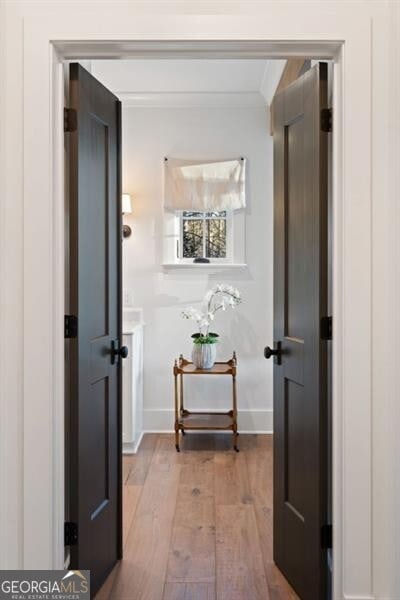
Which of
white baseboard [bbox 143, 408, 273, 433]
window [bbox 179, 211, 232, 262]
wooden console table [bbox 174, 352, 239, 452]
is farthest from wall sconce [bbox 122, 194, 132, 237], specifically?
white baseboard [bbox 143, 408, 273, 433]

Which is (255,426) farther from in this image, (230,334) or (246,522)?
(246,522)

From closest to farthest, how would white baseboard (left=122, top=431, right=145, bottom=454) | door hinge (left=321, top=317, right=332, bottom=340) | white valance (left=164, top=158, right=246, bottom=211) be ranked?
1. door hinge (left=321, top=317, right=332, bottom=340)
2. white baseboard (left=122, top=431, right=145, bottom=454)
3. white valance (left=164, top=158, right=246, bottom=211)

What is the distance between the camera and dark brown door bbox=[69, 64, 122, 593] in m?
1.81

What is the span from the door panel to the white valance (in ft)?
6.22

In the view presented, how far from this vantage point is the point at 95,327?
1994 millimetres

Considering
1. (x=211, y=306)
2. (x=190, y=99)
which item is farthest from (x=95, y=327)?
(x=190, y=99)

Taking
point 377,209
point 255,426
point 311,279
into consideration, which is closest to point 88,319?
point 311,279

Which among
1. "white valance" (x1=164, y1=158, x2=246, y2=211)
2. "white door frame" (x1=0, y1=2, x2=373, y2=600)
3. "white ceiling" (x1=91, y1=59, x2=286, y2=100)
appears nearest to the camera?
"white door frame" (x1=0, y1=2, x2=373, y2=600)

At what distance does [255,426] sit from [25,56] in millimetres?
3406

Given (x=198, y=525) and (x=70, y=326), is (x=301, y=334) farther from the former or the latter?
(x=198, y=525)

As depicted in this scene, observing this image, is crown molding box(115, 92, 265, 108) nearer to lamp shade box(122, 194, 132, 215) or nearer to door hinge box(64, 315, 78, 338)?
lamp shade box(122, 194, 132, 215)

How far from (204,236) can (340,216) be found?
2.70 metres

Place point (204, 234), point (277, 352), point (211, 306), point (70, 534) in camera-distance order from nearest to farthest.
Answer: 1. point (70, 534)
2. point (277, 352)
3. point (211, 306)
4. point (204, 234)

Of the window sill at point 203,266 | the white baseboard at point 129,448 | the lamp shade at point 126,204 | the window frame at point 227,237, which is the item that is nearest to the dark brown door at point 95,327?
the white baseboard at point 129,448
